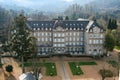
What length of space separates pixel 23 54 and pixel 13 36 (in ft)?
13.8

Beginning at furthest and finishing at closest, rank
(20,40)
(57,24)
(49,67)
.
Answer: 1. (57,24)
2. (49,67)
3. (20,40)

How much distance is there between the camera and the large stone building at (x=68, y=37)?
222 feet

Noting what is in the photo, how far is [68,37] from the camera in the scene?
229ft

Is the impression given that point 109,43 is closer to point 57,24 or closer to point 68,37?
point 68,37

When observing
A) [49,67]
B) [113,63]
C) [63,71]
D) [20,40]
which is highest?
[20,40]

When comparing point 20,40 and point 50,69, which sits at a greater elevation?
point 20,40

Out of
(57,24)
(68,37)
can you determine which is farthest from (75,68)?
(57,24)

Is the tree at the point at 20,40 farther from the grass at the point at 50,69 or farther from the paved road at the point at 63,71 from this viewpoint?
the paved road at the point at 63,71

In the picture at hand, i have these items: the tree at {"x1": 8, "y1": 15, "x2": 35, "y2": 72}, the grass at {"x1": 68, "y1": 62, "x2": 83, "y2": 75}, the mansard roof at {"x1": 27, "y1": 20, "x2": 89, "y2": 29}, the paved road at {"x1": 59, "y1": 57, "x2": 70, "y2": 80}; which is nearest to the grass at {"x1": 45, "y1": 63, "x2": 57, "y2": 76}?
the paved road at {"x1": 59, "y1": 57, "x2": 70, "y2": 80}

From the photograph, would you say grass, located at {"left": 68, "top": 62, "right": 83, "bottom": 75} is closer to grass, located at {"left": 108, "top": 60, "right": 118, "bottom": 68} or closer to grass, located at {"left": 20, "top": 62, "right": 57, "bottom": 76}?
grass, located at {"left": 20, "top": 62, "right": 57, "bottom": 76}

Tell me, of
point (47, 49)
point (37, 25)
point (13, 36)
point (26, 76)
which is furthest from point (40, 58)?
point (26, 76)

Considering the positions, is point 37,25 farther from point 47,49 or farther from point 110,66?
point 110,66

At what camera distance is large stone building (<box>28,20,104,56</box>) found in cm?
6762

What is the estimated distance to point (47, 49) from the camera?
226 feet
